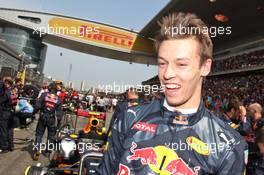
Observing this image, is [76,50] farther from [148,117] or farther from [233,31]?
[148,117]

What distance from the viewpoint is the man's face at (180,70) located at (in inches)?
59.4

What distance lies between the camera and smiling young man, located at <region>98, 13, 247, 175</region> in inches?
58.1

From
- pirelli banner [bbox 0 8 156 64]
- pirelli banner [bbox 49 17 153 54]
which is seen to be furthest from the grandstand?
pirelli banner [bbox 0 8 156 64]

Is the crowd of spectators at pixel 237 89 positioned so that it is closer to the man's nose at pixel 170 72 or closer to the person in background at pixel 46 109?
the person in background at pixel 46 109

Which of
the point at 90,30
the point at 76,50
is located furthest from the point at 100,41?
the point at 76,50

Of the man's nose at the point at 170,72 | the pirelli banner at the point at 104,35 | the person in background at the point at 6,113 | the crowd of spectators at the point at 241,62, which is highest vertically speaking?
the pirelli banner at the point at 104,35

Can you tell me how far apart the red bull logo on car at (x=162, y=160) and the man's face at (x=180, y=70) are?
8.4 inches

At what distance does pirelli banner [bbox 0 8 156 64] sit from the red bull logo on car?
41.3m

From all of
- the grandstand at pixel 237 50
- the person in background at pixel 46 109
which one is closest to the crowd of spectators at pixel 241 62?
the grandstand at pixel 237 50

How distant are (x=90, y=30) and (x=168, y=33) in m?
43.0

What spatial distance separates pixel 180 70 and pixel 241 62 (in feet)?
84.4

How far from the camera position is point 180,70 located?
4.97 ft

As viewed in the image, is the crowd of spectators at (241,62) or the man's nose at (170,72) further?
the crowd of spectators at (241,62)

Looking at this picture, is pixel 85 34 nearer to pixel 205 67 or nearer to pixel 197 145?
pixel 205 67
